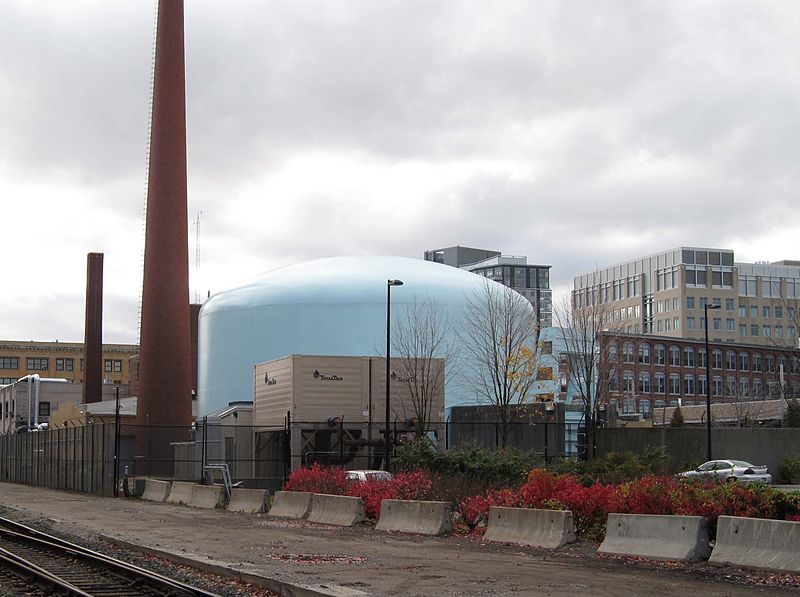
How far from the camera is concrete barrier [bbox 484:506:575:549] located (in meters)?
21.1

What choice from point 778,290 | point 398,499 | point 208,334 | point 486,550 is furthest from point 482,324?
point 778,290

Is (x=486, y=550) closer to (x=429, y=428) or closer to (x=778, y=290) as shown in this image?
(x=429, y=428)

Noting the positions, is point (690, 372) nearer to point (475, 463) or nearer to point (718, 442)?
point (718, 442)

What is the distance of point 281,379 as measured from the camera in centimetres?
5334

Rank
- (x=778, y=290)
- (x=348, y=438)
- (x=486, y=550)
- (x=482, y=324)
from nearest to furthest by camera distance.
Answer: (x=486, y=550)
(x=348, y=438)
(x=482, y=324)
(x=778, y=290)

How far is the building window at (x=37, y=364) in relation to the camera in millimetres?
163625

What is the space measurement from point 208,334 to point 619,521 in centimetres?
7138

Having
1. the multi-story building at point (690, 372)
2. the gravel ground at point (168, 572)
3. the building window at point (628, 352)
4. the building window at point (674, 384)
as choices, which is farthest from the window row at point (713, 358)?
the gravel ground at point (168, 572)

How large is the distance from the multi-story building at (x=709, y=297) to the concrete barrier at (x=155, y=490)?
375ft

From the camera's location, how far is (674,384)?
118500 millimetres

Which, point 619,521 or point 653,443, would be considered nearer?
point 619,521

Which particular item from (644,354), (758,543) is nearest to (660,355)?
(644,354)

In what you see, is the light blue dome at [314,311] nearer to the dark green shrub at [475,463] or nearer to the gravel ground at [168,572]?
the dark green shrub at [475,463]

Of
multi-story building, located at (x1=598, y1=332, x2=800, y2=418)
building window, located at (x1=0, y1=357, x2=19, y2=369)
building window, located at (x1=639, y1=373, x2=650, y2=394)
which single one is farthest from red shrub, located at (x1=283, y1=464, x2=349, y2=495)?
building window, located at (x1=0, y1=357, x2=19, y2=369)
